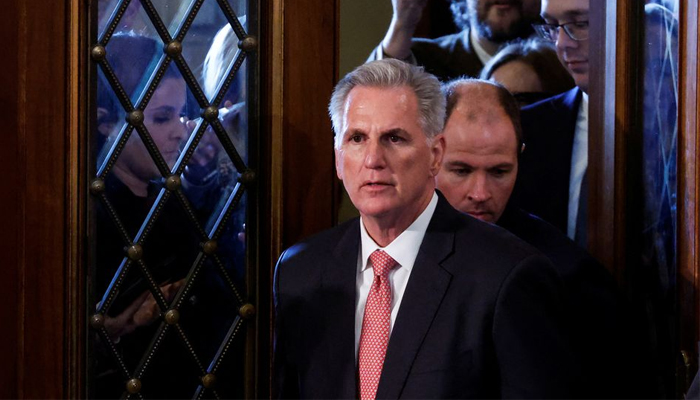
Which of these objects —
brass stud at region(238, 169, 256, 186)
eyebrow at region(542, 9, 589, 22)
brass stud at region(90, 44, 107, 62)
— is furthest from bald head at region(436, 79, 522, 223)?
brass stud at region(90, 44, 107, 62)

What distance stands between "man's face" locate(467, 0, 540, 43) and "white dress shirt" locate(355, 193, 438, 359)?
748 mm

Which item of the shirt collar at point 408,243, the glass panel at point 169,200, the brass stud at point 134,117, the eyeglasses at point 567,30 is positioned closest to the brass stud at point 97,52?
the glass panel at point 169,200

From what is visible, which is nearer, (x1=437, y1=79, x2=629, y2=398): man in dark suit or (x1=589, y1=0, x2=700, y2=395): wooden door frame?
(x1=437, y1=79, x2=629, y2=398): man in dark suit

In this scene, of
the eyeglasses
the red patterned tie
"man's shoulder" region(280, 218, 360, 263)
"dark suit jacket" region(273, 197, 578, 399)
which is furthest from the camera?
the eyeglasses

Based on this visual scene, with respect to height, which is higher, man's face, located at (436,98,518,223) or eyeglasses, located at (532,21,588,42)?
eyeglasses, located at (532,21,588,42)

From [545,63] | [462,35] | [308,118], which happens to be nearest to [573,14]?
[545,63]

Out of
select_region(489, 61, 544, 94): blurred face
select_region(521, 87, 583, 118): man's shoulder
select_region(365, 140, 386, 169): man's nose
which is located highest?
select_region(489, 61, 544, 94): blurred face

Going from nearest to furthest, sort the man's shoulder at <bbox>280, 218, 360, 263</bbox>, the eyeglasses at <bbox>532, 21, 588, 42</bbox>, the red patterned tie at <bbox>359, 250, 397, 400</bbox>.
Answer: the red patterned tie at <bbox>359, 250, 397, 400</bbox>
the man's shoulder at <bbox>280, 218, 360, 263</bbox>
the eyeglasses at <bbox>532, 21, 588, 42</bbox>

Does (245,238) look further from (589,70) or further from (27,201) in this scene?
(589,70)

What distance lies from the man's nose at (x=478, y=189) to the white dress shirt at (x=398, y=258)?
31 cm

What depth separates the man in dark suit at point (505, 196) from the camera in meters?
2.54

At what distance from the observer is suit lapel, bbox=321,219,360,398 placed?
217 centimetres

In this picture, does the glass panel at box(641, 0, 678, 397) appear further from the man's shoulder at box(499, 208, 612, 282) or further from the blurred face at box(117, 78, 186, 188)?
the blurred face at box(117, 78, 186, 188)

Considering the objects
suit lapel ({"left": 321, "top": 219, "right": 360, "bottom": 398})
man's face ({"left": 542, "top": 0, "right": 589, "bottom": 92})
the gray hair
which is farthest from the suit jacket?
suit lapel ({"left": 321, "top": 219, "right": 360, "bottom": 398})
